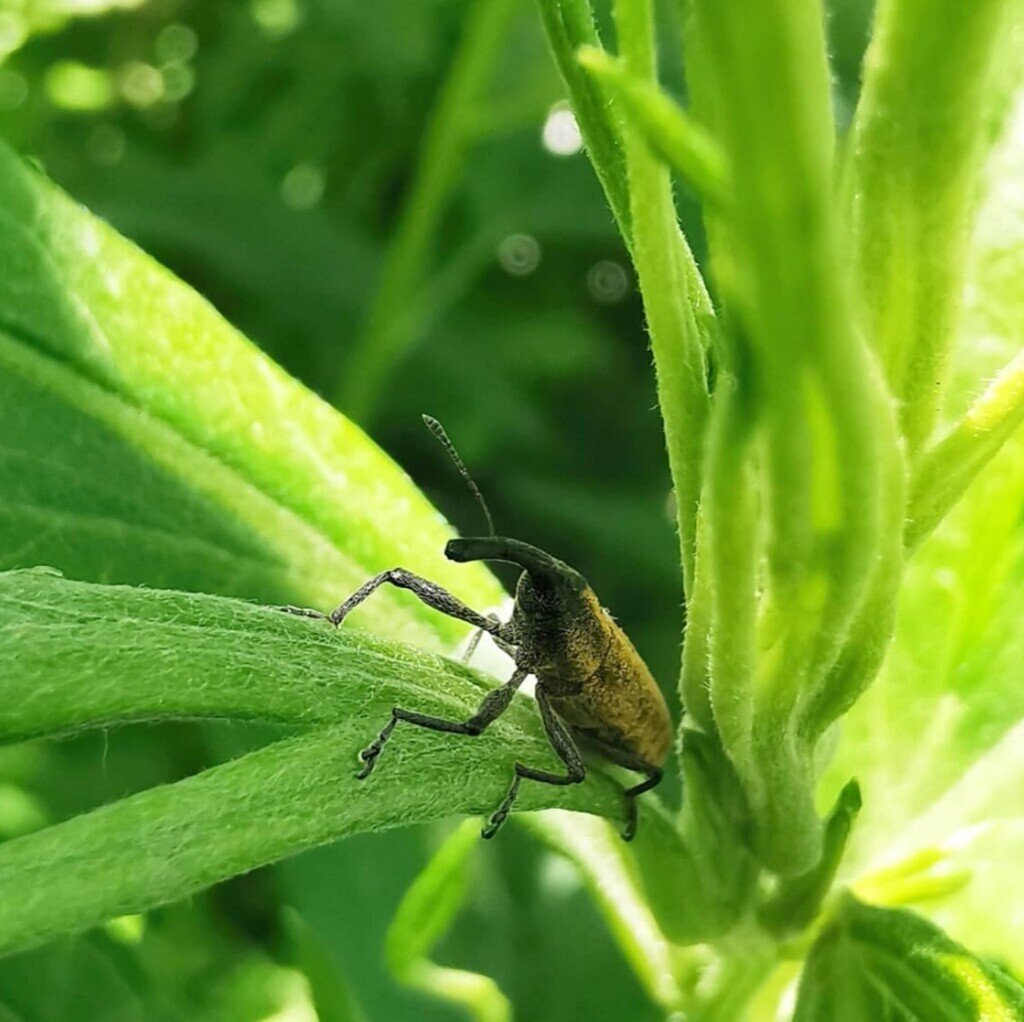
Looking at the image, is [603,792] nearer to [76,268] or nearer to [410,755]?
[410,755]

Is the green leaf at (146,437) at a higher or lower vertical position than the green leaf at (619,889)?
higher

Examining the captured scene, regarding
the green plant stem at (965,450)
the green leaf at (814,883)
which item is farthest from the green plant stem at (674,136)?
the green leaf at (814,883)

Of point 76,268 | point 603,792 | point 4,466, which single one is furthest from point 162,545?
point 603,792

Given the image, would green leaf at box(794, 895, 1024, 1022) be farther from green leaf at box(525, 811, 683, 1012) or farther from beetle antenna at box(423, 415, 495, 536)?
beetle antenna at box(423, 415, 495, 536)

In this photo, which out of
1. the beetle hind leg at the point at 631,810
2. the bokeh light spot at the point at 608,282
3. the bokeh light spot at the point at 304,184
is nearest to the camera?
the beetle hind leg at the point at 631,810

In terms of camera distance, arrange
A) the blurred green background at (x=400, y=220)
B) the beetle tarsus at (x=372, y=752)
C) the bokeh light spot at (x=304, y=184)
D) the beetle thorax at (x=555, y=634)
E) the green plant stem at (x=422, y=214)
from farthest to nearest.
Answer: the bokeh light spot at (x=304, y=184), the blurred green background at (x=400, y=220), the green plant stem at (x=422, y=214), the beetle thorax at (x=555, y=634), the beetle tarsus at (x=372, y=752)

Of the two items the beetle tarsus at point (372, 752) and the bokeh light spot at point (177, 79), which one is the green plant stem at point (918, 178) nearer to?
the beetle tarsus at point (372, 752)

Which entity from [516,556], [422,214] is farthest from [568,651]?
[422,214]
